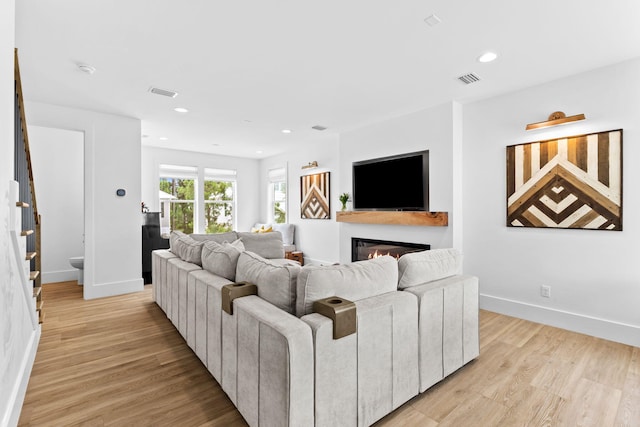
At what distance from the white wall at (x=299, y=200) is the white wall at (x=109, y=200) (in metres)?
2.99

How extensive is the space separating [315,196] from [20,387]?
195 inches

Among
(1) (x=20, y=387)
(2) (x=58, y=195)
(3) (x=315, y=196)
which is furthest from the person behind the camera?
(3) (x=315, y=196)

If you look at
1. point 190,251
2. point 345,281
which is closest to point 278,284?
point 345,281

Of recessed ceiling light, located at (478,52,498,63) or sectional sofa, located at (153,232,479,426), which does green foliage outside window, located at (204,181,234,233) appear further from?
recessed ceiling light, located at (478,52,498,63)

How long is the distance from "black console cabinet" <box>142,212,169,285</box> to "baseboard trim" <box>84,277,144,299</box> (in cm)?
54

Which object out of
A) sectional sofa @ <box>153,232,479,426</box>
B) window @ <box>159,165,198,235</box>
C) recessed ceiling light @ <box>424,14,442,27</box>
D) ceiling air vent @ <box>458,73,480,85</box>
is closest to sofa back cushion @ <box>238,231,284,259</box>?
sectional sofa @ <box>153,232,479,426</box>

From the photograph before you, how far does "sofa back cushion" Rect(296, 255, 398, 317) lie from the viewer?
1.62 m

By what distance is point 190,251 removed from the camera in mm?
2988

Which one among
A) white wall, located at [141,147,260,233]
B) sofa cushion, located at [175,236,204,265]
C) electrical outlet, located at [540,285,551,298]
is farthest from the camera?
white wall, located at [141,147,260,233]

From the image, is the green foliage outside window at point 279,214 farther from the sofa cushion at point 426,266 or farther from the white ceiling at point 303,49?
the sofa cushion at point 426,266

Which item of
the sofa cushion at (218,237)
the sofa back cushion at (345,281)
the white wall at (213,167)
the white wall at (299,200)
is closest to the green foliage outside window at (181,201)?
the white wall at (213,167)

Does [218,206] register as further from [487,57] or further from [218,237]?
[487,57]

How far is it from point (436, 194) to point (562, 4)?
226 cm

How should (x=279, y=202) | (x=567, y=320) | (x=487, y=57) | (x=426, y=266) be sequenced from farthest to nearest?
(x=279, y=202), (x=567, y=320), (x=487, y=57), (x=426, y=266)
